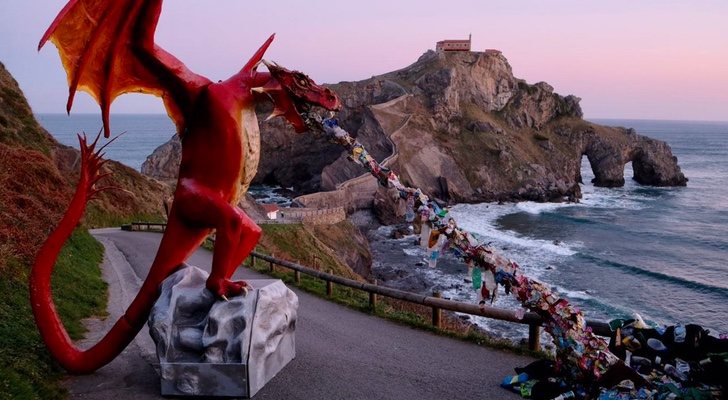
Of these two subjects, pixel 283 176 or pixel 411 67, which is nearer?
pixel 283 176

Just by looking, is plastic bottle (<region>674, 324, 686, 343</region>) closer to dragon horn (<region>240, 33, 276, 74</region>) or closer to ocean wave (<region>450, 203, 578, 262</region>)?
dragon horn (<region>240, 33, 276, 74</region>)

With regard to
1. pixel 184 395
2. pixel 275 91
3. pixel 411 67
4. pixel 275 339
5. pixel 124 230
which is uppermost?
pixel 411 67

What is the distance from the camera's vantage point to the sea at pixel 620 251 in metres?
23.4

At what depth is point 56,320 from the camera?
641 cm

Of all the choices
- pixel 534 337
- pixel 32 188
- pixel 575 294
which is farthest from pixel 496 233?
pixel 534 337

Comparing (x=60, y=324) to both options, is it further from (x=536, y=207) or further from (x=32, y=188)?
(x=536, y=207)

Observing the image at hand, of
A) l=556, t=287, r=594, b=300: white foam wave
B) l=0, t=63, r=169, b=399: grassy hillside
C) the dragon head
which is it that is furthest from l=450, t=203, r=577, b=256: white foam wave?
the dragon head

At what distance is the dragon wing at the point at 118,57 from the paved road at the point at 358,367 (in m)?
2.91

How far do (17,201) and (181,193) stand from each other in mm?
7927

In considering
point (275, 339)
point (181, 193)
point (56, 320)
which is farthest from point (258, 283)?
point (56, 320)

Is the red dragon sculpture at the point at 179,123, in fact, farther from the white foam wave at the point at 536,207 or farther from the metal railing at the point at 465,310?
the white foam wave at the point at 536,207

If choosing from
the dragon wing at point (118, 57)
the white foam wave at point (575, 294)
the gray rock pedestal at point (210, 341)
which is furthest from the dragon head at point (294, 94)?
the white foam wave at point (575, 294)

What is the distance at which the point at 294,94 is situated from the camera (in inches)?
255

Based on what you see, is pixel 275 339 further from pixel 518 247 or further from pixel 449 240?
pixel 518 247
